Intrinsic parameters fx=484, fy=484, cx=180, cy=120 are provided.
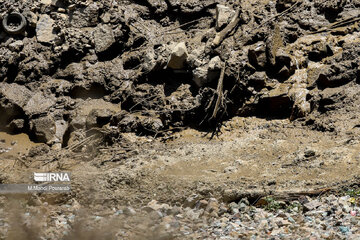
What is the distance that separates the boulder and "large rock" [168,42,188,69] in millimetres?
637

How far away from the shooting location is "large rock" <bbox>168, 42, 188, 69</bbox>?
6629mm

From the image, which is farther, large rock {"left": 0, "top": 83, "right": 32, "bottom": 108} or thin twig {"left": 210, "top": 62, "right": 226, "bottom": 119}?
large rock {"left": 0, "top": 83, "right": 32, "bottom": 108}

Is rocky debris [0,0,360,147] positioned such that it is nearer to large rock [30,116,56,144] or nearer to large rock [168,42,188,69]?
large rock [168,42,188,69]

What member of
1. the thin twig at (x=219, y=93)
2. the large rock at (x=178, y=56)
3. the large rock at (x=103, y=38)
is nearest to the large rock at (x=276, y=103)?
the thin twig at (x=219, y=93)

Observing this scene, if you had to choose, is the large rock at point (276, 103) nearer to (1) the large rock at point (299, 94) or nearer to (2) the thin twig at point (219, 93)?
(1) the large rock at point (299, 94)

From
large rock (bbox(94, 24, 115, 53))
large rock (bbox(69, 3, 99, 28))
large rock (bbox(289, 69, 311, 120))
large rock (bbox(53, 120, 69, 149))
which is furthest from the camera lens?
large rock (bbox(69, 3, 99, 28))

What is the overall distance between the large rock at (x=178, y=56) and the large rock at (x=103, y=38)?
1.12 meters

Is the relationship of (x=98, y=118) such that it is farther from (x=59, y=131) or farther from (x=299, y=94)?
(x=299, y=94)

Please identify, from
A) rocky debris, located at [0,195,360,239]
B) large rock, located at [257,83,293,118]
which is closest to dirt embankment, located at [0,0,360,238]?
large rock, located at [257,83,293,118]

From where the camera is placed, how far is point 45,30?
766cm

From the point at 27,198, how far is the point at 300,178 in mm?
2966

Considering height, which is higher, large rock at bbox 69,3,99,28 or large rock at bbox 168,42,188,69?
large rock at bbox 69,3,99,28

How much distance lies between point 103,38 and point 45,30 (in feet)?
3.36

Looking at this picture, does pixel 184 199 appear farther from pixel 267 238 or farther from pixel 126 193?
pixel 267 238
